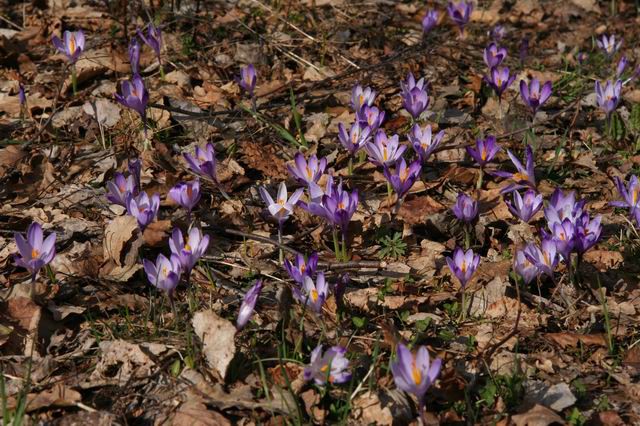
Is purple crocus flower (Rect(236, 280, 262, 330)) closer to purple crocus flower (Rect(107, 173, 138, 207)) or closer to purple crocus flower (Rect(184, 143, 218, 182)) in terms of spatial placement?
purple crocus flower (Rect(107, 173, 138, 207))

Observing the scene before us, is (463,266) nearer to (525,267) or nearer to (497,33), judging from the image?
(525,267)

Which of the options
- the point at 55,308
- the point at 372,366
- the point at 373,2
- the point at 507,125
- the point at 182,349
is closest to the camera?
the point at 372,366

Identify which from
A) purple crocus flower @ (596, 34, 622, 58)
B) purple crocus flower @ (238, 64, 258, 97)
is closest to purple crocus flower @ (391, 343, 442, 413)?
purple crocus flower @ (238, 64, 258, 97)

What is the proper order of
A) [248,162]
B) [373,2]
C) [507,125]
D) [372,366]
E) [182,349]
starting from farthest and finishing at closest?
1. [373,2]
2. [507,125]
3. [248,162]
4. [182,349]
5. [372,366]

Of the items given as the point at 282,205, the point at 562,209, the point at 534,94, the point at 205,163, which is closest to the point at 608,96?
the point at 534,94

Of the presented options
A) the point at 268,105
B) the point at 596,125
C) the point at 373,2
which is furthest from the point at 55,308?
the point at 373,2

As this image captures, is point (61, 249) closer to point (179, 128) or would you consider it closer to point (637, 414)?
point (179, 128)
